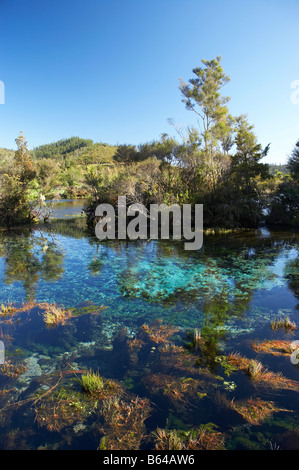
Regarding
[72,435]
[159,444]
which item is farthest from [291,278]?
[72,435]

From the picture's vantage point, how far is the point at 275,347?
226 inches

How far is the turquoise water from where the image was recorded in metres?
3.96

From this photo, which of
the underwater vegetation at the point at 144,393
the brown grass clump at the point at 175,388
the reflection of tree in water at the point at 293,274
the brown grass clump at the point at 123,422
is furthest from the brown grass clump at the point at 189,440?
the reflection of tree in water at the point at 293,274

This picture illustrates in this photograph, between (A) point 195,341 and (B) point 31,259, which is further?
(B) point 31,259

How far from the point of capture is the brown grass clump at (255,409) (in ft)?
13.0

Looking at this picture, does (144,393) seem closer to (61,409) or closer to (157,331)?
(61,409)

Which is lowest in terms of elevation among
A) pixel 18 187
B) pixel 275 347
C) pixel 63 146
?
Result: pixel 275 347

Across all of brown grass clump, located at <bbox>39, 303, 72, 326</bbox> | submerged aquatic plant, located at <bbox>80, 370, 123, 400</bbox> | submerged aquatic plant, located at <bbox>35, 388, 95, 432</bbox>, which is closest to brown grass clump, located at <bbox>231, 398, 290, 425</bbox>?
submerged aquatic plant, located at <bbox>80, 370, 123, 400</bbox>

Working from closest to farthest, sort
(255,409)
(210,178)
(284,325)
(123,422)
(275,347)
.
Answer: (123,422) → (255,409) → (275,347) → (284,325) → (210,178)

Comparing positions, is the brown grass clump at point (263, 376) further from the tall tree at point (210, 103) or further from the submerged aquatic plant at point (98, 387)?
the tall tree at point (210, 103)

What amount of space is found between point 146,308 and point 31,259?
8636 mm

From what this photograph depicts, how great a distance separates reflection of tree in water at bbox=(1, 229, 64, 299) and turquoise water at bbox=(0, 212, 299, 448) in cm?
6

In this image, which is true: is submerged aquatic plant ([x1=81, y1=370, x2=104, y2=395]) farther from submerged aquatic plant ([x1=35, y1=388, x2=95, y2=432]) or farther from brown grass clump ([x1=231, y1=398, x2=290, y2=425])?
brown grass clump ([x1=231, y1=398, x2=290, y2=425])

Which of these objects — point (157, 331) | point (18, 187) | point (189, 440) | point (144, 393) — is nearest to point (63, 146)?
point (18, 187)
